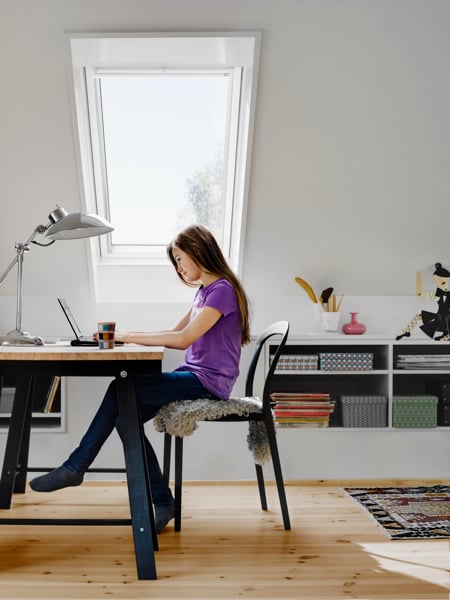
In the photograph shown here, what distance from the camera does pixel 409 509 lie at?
10.1 ft

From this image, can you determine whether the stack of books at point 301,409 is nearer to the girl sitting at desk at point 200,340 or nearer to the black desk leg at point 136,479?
the girl sitting at desk at point 200,340

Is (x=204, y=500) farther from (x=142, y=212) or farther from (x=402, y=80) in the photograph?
(x=402, y=80)

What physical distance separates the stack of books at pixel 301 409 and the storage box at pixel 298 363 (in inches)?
5.3

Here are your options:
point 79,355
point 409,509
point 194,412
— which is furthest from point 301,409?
point 79,355

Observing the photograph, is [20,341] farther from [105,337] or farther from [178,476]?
[178,476]

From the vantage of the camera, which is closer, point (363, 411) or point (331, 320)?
point (363, 411)

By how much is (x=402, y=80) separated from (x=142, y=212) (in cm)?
171

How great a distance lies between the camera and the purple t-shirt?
8.82ft

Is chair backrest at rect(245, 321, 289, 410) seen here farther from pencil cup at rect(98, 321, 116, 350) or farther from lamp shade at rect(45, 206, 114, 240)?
lamp shade at rect(45, 206, 114, 240)

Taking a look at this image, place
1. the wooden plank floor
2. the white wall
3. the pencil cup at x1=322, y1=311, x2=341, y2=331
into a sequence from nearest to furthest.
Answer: the wooden plank floor → the white wall → the pencil cup at x1=322, y1=311, x2=341, y2=331

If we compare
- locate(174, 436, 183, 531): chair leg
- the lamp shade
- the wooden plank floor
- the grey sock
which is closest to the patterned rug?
the wooden plank floor

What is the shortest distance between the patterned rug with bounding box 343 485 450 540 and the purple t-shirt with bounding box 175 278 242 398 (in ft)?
2.95

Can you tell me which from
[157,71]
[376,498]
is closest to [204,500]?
[376,498]

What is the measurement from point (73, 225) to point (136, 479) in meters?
1.15
